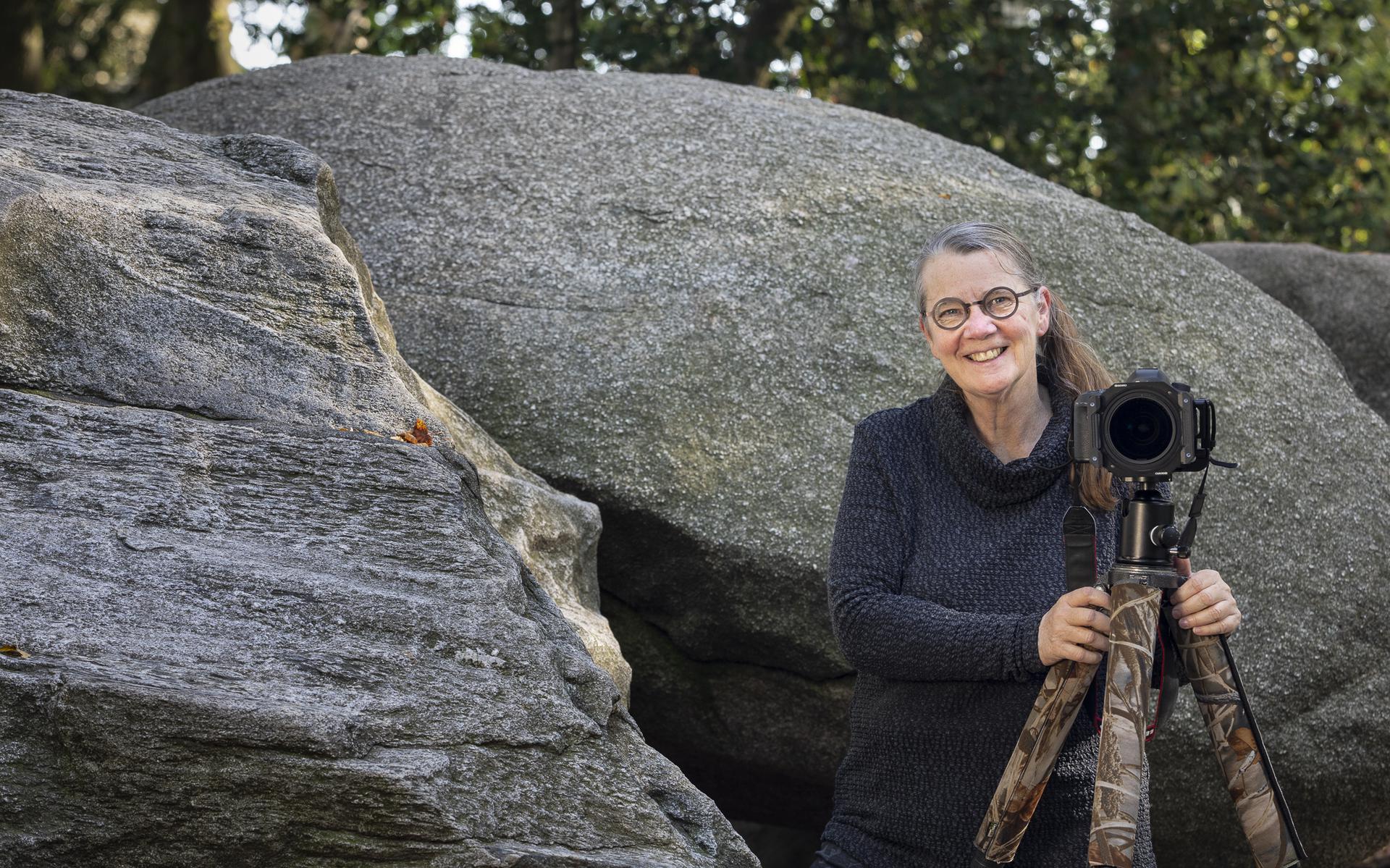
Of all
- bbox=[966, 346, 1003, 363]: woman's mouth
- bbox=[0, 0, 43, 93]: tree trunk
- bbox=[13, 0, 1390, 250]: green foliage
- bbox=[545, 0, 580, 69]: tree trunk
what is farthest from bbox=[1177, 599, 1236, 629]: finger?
bbox=[0, 0, 43, 93]: tree trunk

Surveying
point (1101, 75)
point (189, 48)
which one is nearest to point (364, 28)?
point (189, 48)

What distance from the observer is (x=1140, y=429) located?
2.54 metres

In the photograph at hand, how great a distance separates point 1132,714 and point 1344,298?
4731 millimetres

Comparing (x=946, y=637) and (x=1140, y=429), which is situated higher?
(x=1140, y=429)

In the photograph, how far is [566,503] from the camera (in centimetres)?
415

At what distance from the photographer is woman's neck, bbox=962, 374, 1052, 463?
10.1 feet

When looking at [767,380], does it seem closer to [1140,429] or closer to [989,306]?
[989,306]

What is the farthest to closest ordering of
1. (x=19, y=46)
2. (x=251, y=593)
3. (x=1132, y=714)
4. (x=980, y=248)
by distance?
1. (x=19, y=46)
2. (x=980, y=248)
3. (x=251, y=593)
4. (x=1132, y=714)

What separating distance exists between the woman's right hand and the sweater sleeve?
12 cm

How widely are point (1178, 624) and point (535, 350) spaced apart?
2699mm

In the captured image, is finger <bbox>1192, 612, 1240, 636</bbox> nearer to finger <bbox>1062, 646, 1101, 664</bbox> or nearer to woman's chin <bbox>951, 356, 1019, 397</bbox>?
finger <bbox>1062, 646, 1101, 664</bbox>

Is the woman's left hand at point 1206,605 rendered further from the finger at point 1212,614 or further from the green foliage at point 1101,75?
the green foliage at point 1101,75

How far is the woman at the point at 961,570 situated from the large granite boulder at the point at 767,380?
1419 mm

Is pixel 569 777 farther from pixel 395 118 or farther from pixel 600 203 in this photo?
pixel 395 118
